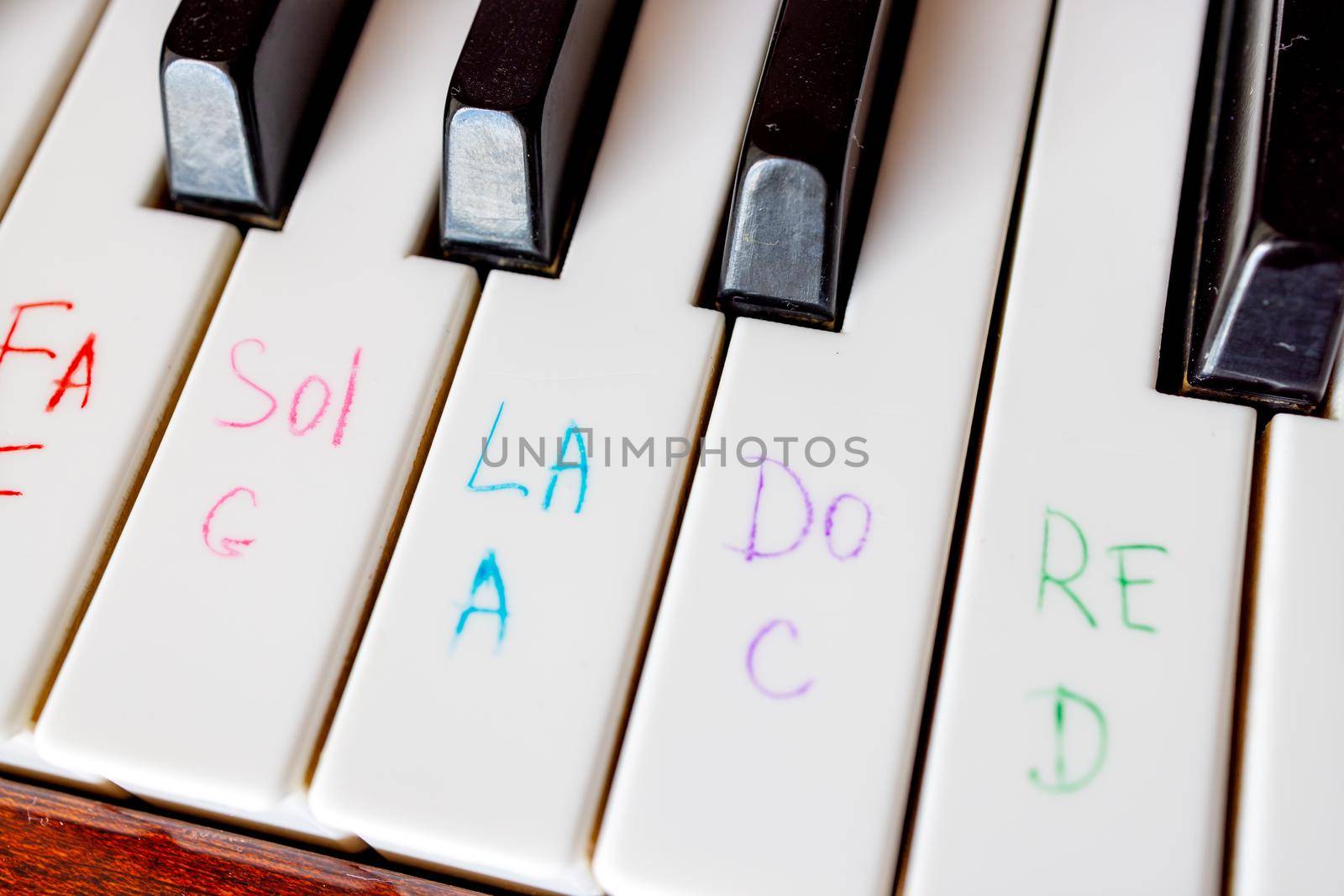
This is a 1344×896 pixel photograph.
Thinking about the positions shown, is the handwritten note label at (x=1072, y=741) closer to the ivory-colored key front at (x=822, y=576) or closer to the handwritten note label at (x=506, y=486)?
the ivory-colored key front at (x=822, y=576)

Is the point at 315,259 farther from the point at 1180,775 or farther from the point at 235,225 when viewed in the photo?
the point at 1180,775

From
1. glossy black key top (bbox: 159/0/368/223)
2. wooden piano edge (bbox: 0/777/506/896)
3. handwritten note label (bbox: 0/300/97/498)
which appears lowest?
wooden piano edge (bbox: 0/777/506/896)

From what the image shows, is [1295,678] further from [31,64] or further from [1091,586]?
[31,64]

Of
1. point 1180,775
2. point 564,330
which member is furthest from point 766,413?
point 1180,775

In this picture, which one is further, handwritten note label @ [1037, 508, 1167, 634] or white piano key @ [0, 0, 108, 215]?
white piano key @ [0, 0, 108, 215]

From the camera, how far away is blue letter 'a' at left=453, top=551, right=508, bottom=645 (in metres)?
0.49

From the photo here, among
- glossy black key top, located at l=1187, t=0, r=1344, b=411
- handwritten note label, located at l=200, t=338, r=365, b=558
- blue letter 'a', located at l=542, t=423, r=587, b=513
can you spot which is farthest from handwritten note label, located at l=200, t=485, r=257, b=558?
glossy black key top, located at l=1187, t=0, r=1344, b=411

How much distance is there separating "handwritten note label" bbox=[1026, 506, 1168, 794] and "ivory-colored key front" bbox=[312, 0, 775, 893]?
0.15 meters

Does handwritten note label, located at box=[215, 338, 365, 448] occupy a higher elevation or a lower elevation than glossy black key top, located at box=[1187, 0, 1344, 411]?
lower

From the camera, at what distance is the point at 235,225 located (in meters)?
0.59

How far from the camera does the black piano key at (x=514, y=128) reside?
0.52 m

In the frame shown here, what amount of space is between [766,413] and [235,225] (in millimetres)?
278

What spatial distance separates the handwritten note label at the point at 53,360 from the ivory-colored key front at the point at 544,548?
168 millimetres

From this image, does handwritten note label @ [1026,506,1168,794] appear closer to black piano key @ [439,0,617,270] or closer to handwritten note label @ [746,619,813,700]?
handwritten note label @ [746,619,813,700]
